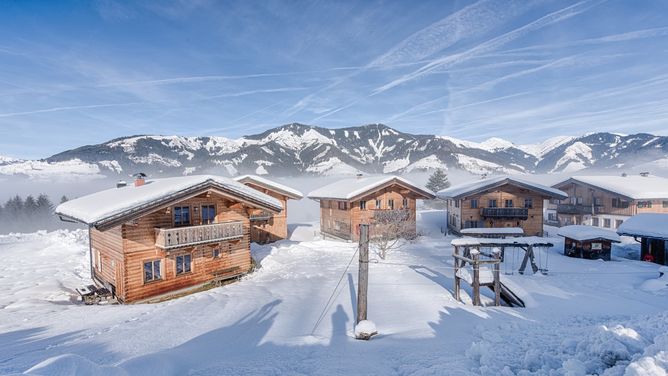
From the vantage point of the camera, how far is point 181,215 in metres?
18.2

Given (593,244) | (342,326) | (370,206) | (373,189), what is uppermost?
(373,189)

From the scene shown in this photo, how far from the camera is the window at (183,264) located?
17989mm

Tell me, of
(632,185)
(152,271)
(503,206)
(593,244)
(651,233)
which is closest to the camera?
(152,271)

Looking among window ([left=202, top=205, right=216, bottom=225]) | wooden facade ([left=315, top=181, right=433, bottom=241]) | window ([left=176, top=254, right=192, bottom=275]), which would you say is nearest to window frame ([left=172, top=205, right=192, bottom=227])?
window ([left=202, top=205, right=216, bottom=225])

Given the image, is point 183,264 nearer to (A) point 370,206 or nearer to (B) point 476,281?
(B) point 476,281

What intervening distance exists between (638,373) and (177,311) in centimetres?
1533

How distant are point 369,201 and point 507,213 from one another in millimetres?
15711

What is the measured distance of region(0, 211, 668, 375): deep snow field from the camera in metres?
6.95

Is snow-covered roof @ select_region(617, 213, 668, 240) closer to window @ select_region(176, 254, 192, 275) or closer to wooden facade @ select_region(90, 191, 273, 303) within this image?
wooden facade @ select_region(90, 191, 273, 303)

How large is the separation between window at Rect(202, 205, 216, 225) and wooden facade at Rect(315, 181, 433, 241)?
49.1 ft

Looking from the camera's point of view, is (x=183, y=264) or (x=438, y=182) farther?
(x=438, y=182)

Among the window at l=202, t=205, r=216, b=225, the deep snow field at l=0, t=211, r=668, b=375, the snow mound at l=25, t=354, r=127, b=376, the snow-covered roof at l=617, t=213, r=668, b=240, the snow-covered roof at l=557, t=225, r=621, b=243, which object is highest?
the window at l=202, t=205, r=216, b=225

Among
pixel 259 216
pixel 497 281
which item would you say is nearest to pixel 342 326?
pixel 497 281

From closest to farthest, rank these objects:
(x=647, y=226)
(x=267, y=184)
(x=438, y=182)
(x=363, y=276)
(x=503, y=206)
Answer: (x=363, y=276)
(x=647, y=226)
(x=267, y=184)
(x=503, y=206)
(x=438, y=182)
